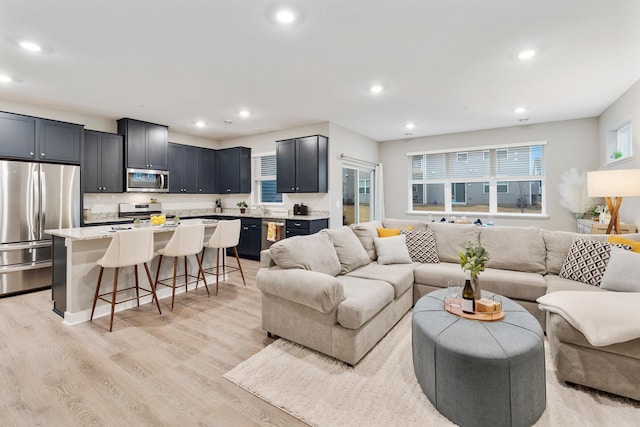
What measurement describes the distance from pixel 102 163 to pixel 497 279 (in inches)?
244

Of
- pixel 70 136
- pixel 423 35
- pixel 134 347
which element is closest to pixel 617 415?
pixel 423 35

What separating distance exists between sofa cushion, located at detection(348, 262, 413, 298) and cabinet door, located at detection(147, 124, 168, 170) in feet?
15.4

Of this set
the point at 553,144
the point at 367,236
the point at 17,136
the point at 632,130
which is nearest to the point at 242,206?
the point at 17,136

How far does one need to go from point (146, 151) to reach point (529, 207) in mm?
7610

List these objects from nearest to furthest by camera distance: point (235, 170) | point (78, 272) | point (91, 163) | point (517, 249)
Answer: point (78, 272), point (517, 249), point (91, 163), point (235, 170)

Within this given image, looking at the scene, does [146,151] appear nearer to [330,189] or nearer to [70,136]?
[70,136]

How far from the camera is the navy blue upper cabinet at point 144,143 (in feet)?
17.9

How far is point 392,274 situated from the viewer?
3.11 m

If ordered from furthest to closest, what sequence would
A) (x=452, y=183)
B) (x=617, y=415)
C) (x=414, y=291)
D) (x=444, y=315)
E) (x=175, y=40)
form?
1. (x=452, y=183)
2. (x=414, y=291)
3. (x=175, y=40)
4. (x=444, y=315)
5. (x=617, y=415)

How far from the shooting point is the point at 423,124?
5895 mm

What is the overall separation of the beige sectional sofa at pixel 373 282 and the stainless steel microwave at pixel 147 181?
4.10m

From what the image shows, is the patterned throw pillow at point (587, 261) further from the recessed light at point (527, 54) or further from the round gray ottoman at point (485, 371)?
the recessed light at point (527, 54)

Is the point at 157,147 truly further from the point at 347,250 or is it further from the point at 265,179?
the point at 347,250

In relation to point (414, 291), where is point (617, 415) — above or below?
below
